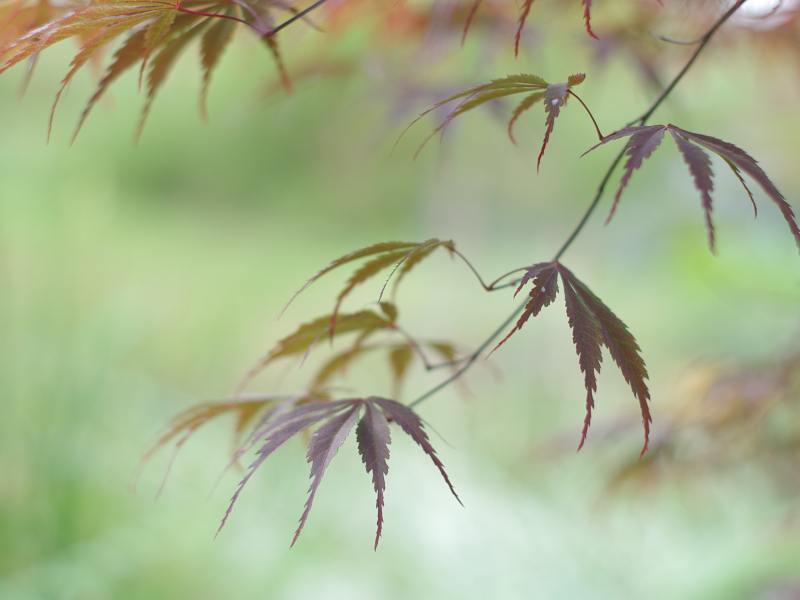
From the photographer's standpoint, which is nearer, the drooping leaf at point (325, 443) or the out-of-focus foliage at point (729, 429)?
the drooping leaf at point (325, 443)

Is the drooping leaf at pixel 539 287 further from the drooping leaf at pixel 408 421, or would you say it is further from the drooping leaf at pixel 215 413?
the drooping leaf at pixel 215 413

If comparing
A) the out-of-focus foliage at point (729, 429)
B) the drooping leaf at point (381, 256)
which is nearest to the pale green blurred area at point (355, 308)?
the out-of-focus foliage at point (729, 429)

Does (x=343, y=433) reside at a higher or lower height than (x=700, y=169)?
lower

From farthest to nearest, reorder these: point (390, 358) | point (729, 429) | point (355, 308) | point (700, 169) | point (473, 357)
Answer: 1. point (355, 308)
2. point (729, 429)
3. point (390, 358)
4. point (473, 357)
5. point (700, 169)

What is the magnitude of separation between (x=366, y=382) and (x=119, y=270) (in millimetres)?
1329

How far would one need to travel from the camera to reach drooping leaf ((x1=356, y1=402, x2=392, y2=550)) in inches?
11.5

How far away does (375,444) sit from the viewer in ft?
1.03

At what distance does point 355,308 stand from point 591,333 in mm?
2584

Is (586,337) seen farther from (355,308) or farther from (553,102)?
(355,308)

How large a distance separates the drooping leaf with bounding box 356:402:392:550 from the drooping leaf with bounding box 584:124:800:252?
155mm

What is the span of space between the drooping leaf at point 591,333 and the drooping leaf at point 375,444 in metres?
0.08

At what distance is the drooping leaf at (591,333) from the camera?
0.28m

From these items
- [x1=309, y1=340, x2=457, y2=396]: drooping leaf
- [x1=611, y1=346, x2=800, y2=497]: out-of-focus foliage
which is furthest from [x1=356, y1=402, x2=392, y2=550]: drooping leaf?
[x1=611, y1=346, x2=800, y2=497]: out-of-focus foliage

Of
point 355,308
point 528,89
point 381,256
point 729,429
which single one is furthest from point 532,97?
point 355,308
